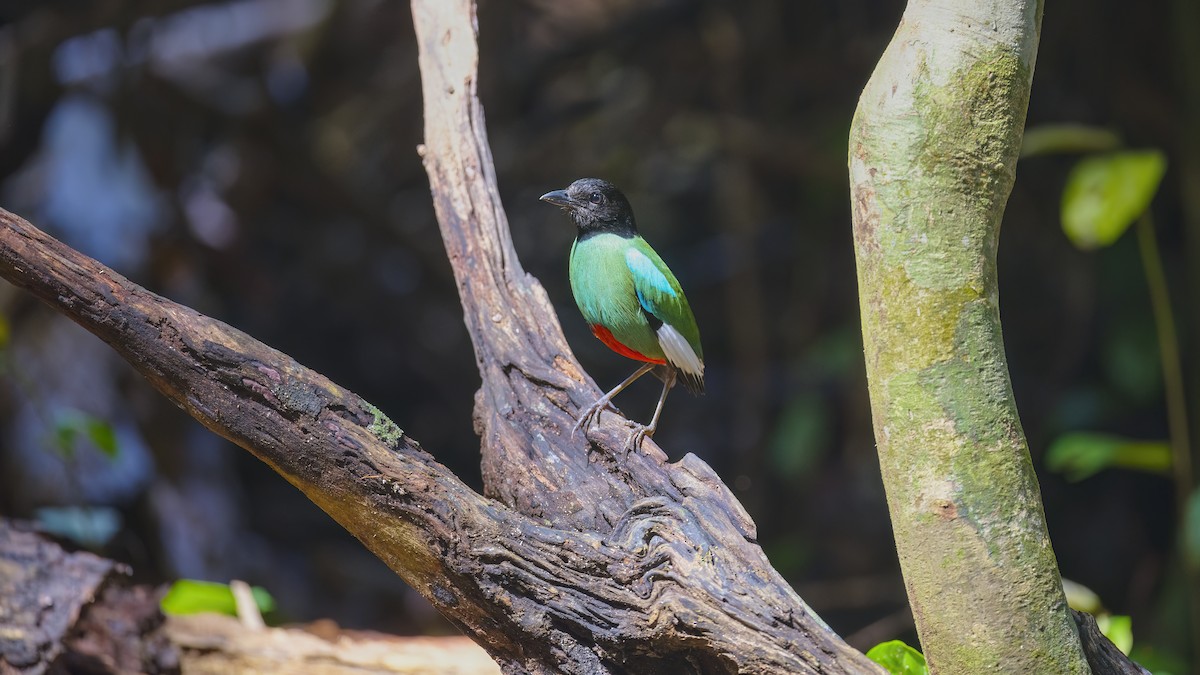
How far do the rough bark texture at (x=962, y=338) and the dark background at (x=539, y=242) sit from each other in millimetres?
3417

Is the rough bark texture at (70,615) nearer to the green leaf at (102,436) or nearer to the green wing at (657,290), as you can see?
the green leaf at (102,436)

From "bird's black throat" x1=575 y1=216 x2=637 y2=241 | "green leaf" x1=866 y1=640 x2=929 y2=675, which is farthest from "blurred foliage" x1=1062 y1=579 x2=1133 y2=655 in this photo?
"bird's black throat" x1=575 y1=216 x2=637 y2=241

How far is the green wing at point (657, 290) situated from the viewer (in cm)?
292

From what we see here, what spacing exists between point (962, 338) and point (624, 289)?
3.82ft

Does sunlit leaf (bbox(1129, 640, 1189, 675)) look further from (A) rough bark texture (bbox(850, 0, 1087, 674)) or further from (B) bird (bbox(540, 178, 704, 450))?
(B) bird (bbox(540, 178, 704, 450))

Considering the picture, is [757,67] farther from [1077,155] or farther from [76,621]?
[76,621]

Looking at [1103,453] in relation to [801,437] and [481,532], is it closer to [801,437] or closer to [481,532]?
[801,437]

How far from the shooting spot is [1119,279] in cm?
577

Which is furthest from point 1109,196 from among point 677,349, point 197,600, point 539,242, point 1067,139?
point 539,242

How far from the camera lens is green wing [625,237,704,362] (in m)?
2.92

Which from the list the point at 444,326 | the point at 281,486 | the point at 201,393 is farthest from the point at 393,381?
the point at 201,393

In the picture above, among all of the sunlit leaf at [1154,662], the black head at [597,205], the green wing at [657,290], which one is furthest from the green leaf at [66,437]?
the sunlit leaf at [1154,662]

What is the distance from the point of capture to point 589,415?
2.76 meters

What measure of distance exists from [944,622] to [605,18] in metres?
5.71
